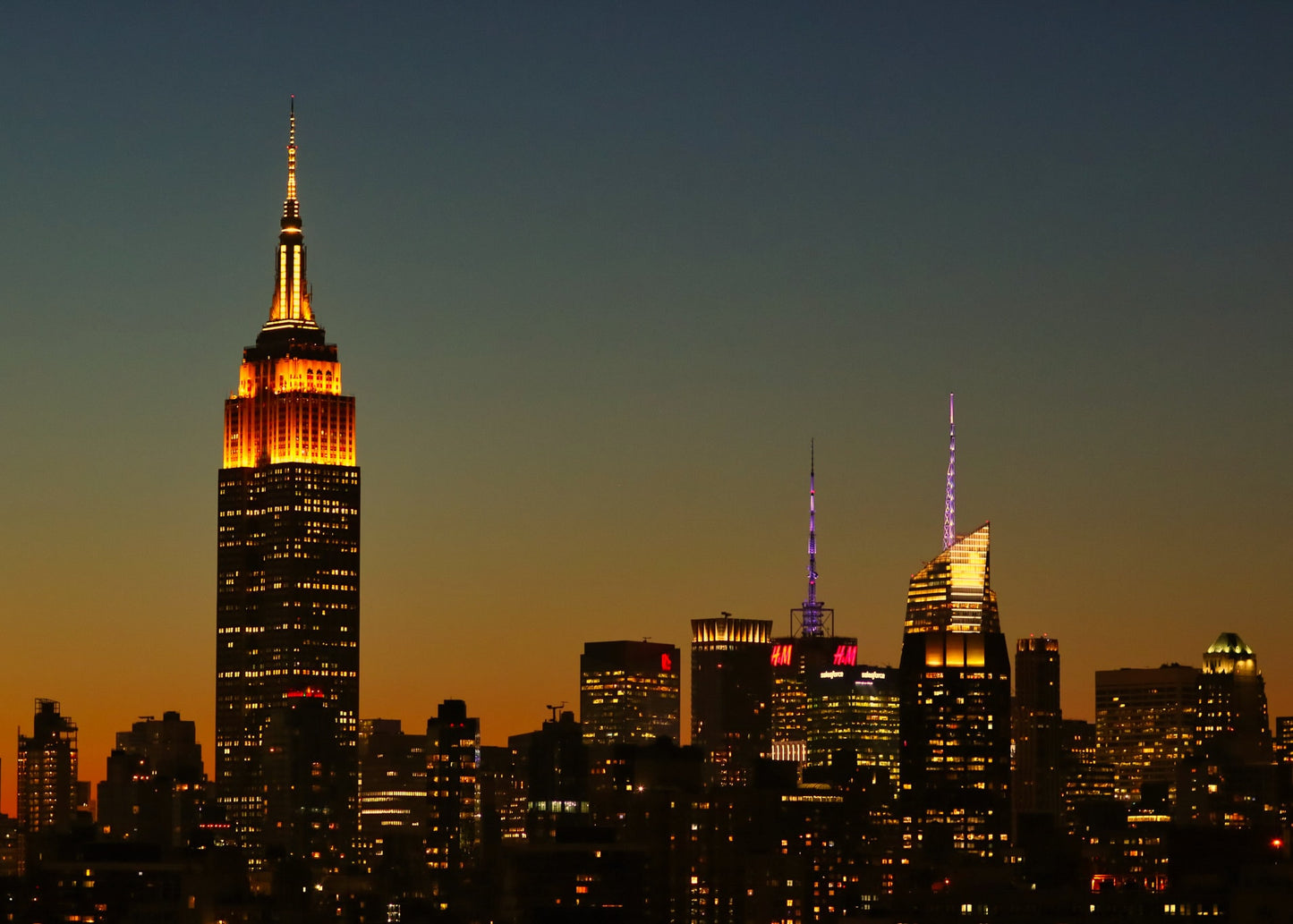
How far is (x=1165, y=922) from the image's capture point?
19862 cm

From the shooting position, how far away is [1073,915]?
200 metres

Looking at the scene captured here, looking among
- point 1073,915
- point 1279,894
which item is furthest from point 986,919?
point 1279,894

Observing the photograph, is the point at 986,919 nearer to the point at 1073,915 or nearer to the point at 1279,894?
the point at 1073,915

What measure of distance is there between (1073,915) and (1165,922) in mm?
6015

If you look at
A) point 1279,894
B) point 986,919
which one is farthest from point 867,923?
point 1279,894

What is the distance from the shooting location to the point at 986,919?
19838 centimetres

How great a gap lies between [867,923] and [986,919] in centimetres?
786

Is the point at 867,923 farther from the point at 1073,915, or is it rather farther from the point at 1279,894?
the point at 1279,894

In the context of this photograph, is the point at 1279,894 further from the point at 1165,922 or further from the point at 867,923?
the point at 867,923

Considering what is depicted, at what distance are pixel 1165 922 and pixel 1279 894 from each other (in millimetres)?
8199

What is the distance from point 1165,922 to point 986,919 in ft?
38.7

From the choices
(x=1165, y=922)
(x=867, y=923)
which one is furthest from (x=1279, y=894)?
(x=867, y=923)

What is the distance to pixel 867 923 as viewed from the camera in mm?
199125

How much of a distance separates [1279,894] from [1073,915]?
1379cm
